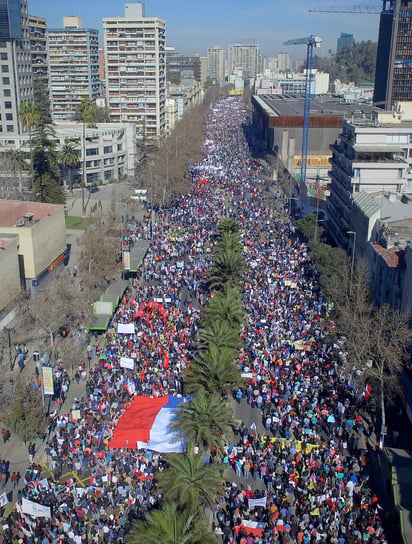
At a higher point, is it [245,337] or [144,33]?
[144,33]

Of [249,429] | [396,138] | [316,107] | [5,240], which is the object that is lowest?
[249,429]

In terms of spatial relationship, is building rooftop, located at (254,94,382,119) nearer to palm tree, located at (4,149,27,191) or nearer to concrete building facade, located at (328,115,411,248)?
palm tree, located at (4,149,27,191)

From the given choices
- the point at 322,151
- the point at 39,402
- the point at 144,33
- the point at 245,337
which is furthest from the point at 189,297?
the point at 144,33

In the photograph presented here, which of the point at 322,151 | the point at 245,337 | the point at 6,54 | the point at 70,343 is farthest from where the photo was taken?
the point at 322,151

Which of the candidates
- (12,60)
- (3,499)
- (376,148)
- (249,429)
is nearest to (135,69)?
(12,60)

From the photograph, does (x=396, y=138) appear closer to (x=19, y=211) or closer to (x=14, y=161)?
(x=19, y=211)

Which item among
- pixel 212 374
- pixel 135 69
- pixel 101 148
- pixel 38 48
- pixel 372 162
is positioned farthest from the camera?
pixel 135 69

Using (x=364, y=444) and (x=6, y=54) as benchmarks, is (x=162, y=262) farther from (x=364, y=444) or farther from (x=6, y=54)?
(x=6, y=54)

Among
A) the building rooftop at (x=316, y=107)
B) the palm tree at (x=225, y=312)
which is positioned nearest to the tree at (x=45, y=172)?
the palm tree at (x=225, y=312)
